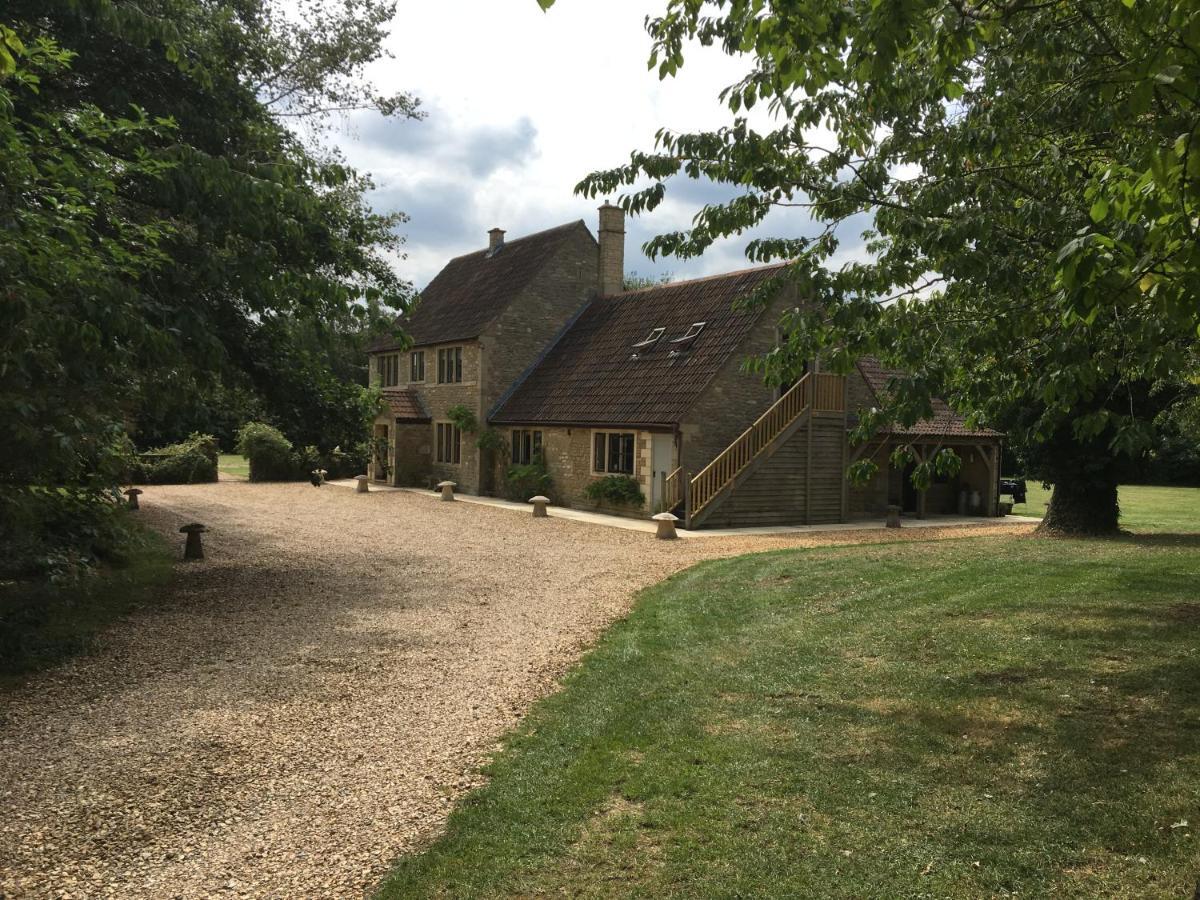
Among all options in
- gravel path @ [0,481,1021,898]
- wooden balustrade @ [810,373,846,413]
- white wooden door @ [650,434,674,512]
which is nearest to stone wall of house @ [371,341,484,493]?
white wooden door @ [650,434,674,512]

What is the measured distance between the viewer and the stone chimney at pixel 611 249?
32.9m

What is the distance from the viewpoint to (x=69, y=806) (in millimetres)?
5613

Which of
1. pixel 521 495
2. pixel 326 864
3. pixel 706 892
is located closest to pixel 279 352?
pixel 326 864

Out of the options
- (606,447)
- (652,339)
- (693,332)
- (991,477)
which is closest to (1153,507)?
(991,477)

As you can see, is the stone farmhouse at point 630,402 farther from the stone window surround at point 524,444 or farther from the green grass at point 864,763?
the green grass at point 864,763

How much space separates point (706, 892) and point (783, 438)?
19.7m

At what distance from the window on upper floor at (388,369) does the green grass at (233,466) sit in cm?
757

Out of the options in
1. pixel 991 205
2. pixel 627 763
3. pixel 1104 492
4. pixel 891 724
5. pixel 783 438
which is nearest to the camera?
pixel 627 763

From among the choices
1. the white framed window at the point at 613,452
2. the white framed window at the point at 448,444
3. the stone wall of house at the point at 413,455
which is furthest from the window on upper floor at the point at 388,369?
the white framed window at the point at 613,452

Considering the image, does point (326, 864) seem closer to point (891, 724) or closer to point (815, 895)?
point (815, 895)

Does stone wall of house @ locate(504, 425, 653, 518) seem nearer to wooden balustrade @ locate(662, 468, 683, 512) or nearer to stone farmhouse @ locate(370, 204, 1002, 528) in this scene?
stone farmhouse @ locate(370, 204, 1002, 528)

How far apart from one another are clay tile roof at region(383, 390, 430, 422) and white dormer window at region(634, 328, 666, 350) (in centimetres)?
1082

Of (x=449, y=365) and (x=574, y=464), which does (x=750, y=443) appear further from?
(x=449, y=365)

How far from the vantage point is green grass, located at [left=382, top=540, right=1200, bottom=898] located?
4.57 meters
